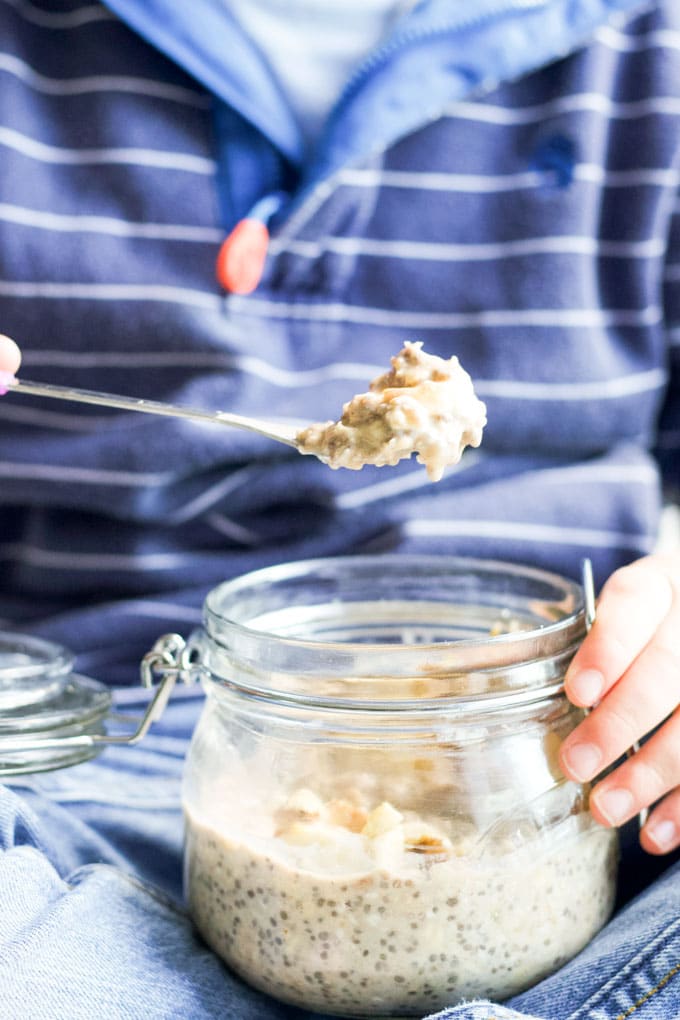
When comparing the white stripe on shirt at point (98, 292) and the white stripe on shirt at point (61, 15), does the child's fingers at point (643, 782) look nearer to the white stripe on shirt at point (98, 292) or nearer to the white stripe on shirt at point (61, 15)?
the white stripe on shirt at point (98, 292)

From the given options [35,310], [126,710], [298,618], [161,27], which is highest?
[161,27]

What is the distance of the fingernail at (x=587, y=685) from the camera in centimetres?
57

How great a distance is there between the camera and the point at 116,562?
898 millimetres

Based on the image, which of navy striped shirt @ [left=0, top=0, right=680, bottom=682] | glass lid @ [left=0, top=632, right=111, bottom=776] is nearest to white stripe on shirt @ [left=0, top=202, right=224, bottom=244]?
navy striped shirt @ [left=0, top=0, right=680, bottom=682]

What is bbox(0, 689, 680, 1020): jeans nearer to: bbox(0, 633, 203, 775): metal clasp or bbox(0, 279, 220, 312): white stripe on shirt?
bbox(0, 633, 203, 775): metal clasp

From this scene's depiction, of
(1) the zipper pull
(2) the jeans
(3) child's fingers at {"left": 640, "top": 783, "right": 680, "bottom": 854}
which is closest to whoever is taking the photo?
(2) the jeans

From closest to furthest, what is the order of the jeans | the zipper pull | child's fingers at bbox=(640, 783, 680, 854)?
the jeans
child's fingers at bbox=(640, 783, 680, 854)
the zipper pull

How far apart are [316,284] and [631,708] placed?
18.2 inches

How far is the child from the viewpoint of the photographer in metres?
0.87

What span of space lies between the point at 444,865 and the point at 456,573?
249 millimetres

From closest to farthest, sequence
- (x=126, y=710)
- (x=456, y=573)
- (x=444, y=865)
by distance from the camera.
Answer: (x=444, y=865) → (x=456, y=573) → (x=126, y=710)

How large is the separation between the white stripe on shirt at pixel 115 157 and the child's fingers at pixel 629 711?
0.52 metres

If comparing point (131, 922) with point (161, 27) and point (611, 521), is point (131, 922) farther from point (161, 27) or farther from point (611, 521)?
point (161, 27)

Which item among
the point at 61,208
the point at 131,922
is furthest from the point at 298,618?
the point at 61,208
